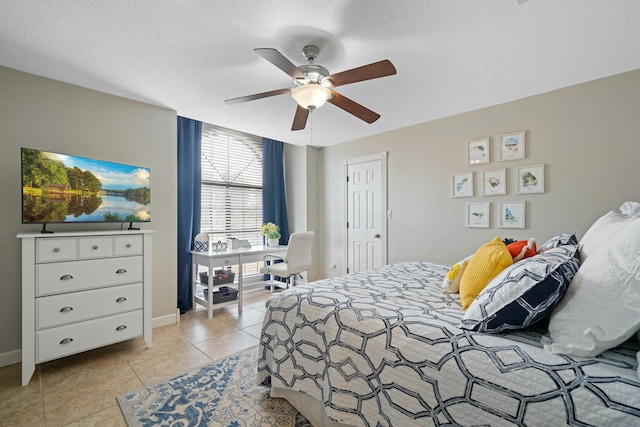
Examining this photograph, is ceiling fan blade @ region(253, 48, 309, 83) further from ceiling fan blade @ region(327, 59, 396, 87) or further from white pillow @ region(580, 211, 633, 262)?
white pillow @ region(580, 211, 633, 262)

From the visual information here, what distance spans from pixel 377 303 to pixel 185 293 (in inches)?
116

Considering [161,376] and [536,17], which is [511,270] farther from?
[161,376]

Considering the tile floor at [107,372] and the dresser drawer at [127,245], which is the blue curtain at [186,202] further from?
the dresser drawer at [127,245]

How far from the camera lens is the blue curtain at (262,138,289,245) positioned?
4754mm

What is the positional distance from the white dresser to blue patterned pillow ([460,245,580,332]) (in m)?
2.62

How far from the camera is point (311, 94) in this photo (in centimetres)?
198

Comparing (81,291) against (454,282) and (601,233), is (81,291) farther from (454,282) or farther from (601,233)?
(601,233)

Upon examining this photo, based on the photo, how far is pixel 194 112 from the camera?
10.8 feet

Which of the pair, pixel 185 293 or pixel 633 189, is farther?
pixel 185 293

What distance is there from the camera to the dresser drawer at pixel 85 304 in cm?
209

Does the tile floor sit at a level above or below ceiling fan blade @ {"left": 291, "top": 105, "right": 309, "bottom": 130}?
below

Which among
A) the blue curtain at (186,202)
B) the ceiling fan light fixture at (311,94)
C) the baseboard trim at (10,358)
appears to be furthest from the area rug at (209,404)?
the ceiling fan light fixture at (311,94)

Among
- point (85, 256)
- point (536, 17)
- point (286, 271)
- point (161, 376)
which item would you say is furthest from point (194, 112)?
point (536, 17)

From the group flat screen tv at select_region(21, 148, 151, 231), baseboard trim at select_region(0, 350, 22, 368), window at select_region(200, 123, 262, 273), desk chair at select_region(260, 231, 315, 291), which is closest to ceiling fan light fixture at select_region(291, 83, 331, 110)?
flat screen tv at select_region(21, 148, 151, 231)
